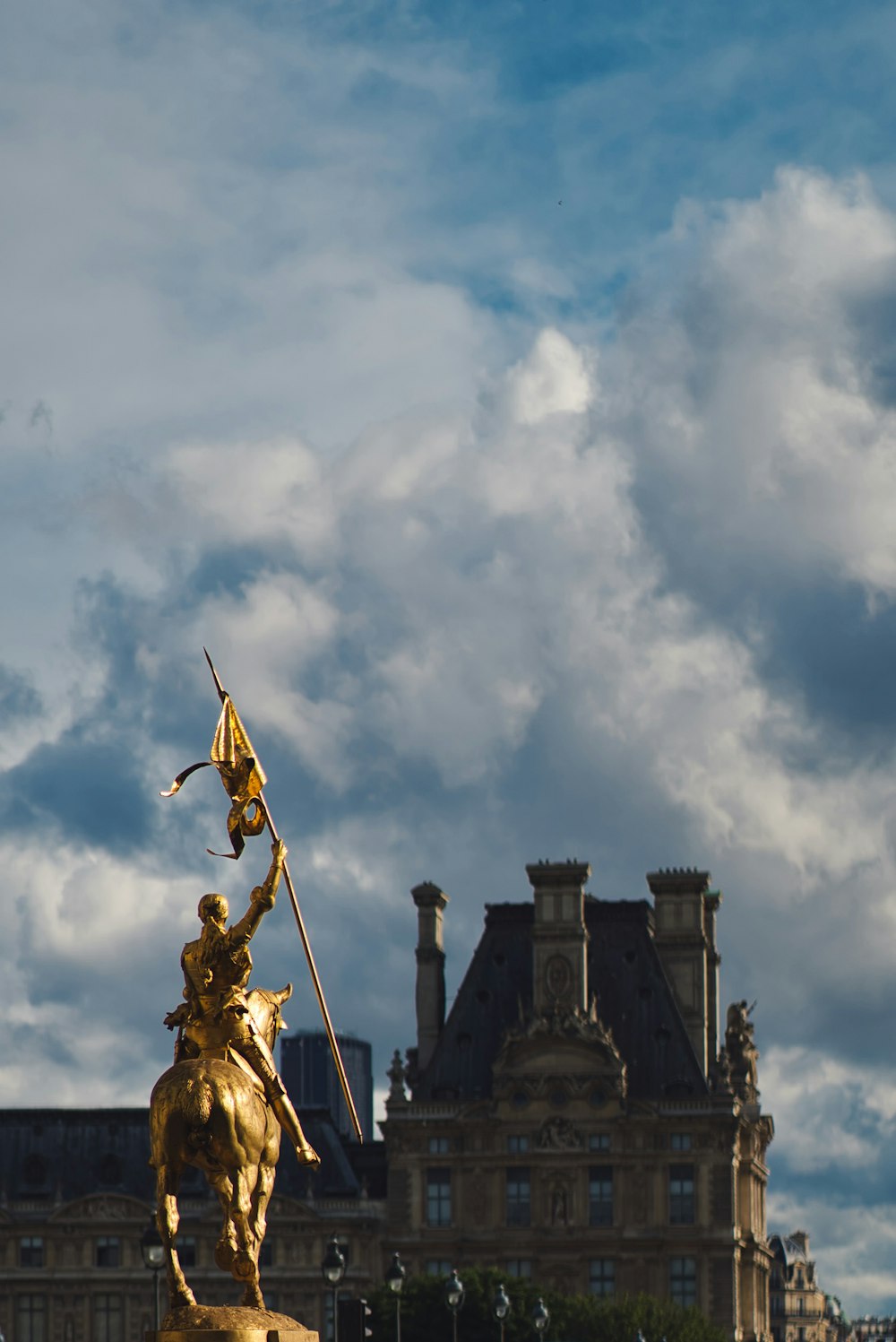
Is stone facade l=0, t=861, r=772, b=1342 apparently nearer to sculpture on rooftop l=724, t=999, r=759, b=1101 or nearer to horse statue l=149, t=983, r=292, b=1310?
sculpture on rooftop l=724, t=999, r=759, b=1101

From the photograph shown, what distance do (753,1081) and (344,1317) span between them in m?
89.0

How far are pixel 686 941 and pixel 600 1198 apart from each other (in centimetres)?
1308

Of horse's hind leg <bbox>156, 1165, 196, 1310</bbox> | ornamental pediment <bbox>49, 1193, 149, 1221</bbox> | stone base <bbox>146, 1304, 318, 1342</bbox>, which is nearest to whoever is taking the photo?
stone base <bbox>146, 1304, 318, 1342</bbox>

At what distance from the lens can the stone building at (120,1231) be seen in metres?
112

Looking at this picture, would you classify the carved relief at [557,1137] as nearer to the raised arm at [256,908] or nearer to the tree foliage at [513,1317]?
the tree foliage at [513,1317]

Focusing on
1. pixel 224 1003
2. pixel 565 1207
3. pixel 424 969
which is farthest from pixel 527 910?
pixel 224 1003

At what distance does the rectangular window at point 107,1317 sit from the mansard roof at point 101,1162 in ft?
14.5

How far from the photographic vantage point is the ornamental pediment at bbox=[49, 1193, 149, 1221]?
375 ft

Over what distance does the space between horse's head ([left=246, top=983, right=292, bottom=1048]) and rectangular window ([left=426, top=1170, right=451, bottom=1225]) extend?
88.8m

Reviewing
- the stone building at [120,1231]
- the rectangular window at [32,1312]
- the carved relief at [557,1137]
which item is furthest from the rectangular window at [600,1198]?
the rectangular window at [32,1312]

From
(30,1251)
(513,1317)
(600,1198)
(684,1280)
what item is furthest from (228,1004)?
(30,1251)

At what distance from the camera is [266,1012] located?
83.0 feet

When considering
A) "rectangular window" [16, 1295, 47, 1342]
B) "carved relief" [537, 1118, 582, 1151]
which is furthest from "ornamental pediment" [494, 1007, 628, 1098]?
"rectangular window" [16, 1295, 47, 1342]

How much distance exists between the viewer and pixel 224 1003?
2472 cm
